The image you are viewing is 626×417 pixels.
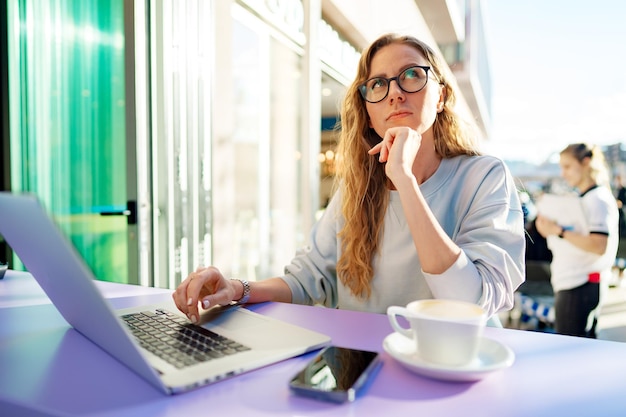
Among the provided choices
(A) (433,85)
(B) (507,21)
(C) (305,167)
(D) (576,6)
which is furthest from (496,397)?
(B) (507,21)

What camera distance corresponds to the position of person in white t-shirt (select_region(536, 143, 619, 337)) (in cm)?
263

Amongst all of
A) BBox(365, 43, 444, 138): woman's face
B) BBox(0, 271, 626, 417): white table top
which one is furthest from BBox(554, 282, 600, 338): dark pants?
BBox(0, 271, 626, 417): white table top

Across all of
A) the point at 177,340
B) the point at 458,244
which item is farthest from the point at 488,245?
the point at 177,340

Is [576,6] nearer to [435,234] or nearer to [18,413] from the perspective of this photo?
[435,234]

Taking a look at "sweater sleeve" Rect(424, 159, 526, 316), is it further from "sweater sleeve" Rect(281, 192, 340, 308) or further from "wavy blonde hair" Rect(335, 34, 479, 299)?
"sweater sleeve" Rect(281, 192, 340, 308)

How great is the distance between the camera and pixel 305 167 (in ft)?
13.0

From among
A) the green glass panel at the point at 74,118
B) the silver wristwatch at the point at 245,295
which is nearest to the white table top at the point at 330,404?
the silver wristwatch at the point at 245,295

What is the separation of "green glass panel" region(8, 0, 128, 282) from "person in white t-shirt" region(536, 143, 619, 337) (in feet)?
8.47

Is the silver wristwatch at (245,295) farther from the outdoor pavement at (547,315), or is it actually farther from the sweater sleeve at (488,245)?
the outdoor pavement at (547,315)

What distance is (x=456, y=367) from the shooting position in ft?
1.91

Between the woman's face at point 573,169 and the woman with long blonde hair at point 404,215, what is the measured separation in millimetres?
1704

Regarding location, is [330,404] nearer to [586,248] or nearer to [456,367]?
[456,367]

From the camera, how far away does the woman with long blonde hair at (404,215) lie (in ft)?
3.18

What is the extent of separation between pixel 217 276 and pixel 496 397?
0.61 meters
